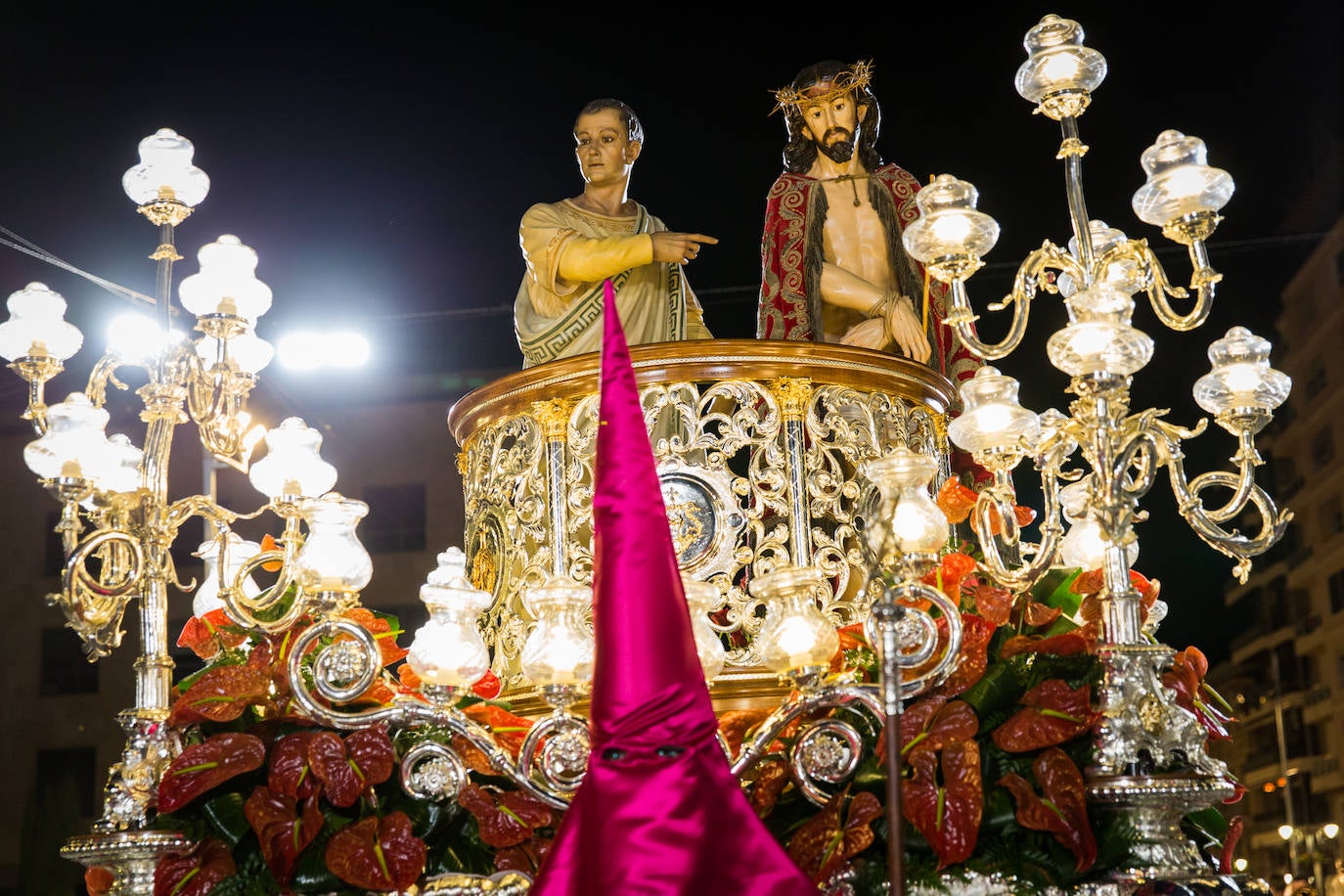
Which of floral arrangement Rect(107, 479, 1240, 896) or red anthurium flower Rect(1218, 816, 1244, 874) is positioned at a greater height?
floral arrangement Rect(107, 479, 1240, 896)

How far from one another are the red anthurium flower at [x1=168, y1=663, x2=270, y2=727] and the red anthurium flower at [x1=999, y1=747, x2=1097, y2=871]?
60.3 inches

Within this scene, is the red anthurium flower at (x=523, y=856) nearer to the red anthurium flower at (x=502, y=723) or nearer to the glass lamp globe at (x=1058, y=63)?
the red anthurium flower at (x=502, y=723)

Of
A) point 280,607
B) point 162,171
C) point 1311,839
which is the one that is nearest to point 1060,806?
Answer: point 280,607

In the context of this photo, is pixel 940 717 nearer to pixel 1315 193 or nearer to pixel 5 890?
pixel 1315 193

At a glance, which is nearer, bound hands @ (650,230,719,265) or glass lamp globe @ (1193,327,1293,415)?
glass lamp globe @ (1193,327,1293,415)

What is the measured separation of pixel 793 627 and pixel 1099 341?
807mm

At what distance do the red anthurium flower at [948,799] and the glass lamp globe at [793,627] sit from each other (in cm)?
26

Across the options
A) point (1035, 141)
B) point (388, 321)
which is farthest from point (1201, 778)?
point (388, 321)

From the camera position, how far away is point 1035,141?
283 inches

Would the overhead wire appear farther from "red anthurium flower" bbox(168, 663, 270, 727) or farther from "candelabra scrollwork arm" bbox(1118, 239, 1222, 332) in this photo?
"candelabra scrollwork arm" bbox(1118, 239, 1222, 332)

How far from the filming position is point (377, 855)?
2955mm

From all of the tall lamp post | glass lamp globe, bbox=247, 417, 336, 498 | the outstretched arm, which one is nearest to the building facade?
the tall lamp post

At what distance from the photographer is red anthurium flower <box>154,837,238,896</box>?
118 inches

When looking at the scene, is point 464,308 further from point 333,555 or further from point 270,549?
point 333,555
